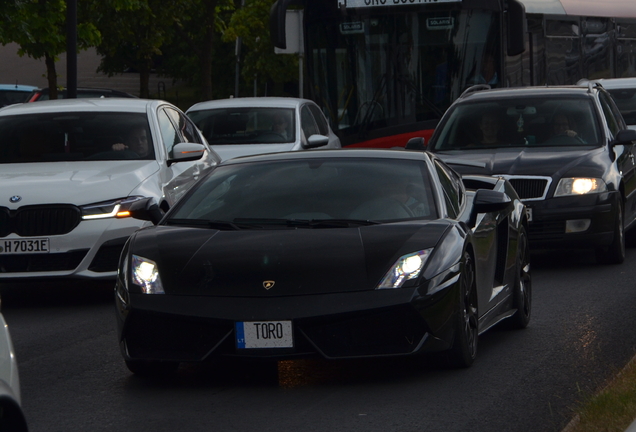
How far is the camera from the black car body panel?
6605mm

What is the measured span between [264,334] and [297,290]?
27 cm

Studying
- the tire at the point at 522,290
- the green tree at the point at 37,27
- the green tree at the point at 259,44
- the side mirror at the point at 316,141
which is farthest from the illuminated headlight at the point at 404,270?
the green tree at the point at 259,44

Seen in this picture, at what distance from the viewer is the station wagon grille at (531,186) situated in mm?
12234

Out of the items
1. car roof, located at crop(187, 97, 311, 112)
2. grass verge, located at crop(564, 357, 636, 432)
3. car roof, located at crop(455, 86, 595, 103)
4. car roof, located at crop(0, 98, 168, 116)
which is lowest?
grass verge, located at crop(564, 357, 636, 432)

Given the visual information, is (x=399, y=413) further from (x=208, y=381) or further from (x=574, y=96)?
(x=574, y=96)

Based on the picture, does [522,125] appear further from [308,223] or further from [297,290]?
[297,290]

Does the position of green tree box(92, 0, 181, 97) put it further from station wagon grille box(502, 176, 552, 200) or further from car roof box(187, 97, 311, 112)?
station wagon grille box(502, 176, 552, 200)

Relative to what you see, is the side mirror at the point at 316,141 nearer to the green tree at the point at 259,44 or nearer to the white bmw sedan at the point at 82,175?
the white bmw sedan at the point at 82,175

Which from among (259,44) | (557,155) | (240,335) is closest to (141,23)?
(259,44)

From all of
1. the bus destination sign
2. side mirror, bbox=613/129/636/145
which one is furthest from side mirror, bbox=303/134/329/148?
side mirror, bbox=613/129/636/145

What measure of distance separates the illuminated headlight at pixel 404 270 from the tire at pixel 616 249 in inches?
237

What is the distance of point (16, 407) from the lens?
13.0 feet

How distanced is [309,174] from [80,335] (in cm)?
218

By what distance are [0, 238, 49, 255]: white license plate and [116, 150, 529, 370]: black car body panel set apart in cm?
290
